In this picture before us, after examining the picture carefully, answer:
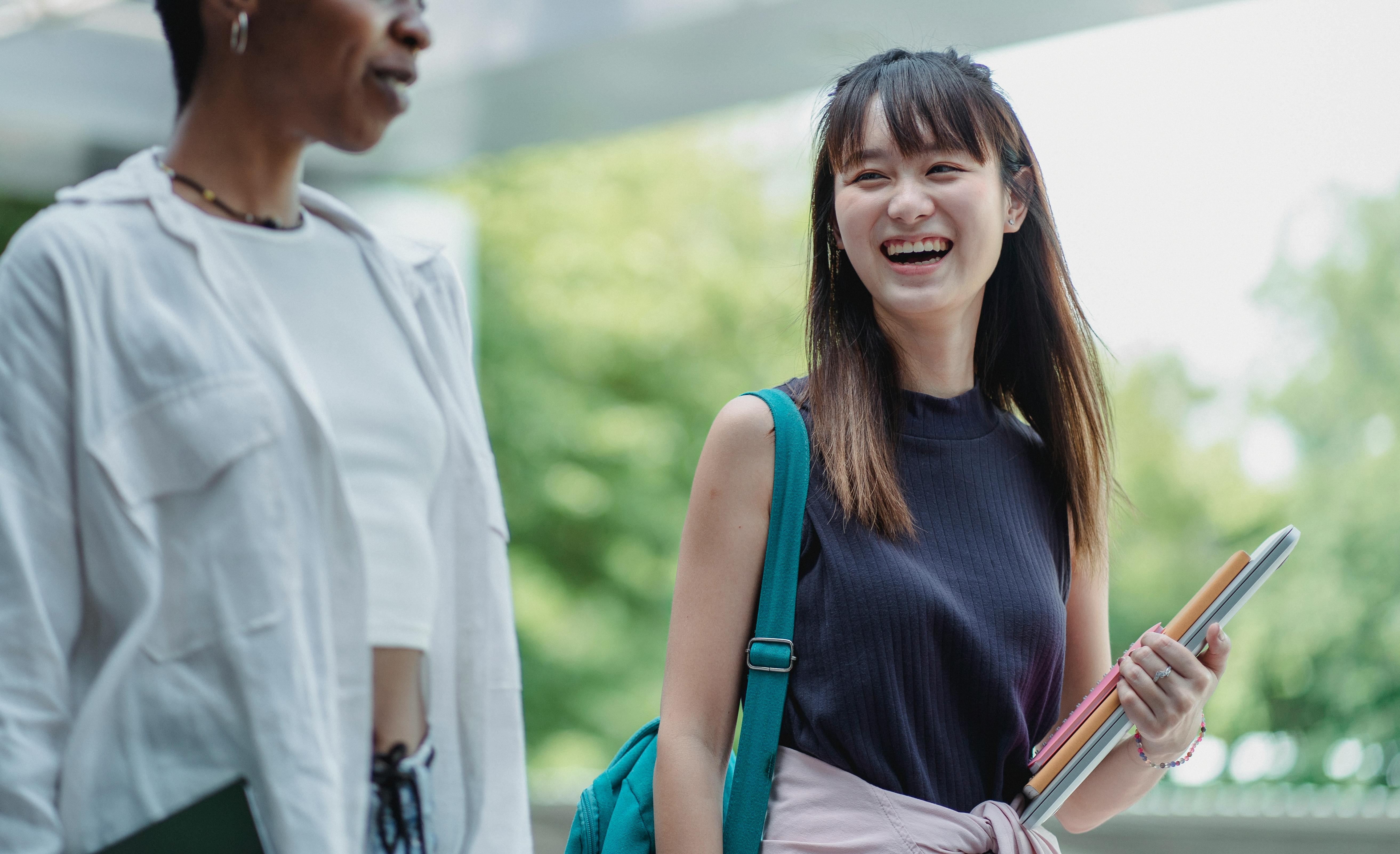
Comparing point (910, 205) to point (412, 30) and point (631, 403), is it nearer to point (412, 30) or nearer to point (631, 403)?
point (412, 30)

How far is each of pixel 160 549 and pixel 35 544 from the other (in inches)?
3.7

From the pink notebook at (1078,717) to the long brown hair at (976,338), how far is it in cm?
28

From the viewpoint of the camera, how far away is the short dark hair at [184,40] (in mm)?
1189

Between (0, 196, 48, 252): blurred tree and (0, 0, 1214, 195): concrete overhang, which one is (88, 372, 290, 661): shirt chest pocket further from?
(0, 196, 48, 252): blurred tree

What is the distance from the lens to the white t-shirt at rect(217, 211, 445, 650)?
3.81 feet

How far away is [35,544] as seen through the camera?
1.05 m

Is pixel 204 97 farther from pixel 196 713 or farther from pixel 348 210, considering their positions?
pixel 196 713

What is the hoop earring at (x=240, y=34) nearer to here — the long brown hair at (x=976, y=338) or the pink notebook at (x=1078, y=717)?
the long brown hair at (x=976, y=338)

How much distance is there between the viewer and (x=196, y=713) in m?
1.07

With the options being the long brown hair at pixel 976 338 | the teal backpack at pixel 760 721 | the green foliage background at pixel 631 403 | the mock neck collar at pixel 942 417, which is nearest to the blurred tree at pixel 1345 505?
the green foliage background at pixel 631 403

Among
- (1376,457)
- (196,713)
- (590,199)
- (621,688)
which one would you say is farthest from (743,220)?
(196,713)

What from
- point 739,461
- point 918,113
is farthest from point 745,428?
point 918,113

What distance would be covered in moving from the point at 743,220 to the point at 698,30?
699 cm

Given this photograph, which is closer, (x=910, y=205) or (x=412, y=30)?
(x=412, y=30)
